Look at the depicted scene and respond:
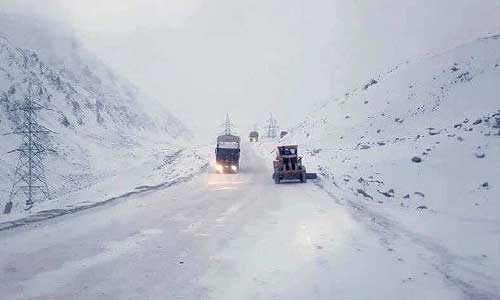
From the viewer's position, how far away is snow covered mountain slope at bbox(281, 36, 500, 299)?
1087 centimetres

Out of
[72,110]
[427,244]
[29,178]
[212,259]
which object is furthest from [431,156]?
[72,110]

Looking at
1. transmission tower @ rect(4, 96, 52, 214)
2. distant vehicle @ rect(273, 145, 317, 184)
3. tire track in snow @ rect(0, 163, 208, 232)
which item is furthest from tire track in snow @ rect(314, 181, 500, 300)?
transmission tower @ rect(4, 96, 52, 214)

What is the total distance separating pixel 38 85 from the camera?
6650cm

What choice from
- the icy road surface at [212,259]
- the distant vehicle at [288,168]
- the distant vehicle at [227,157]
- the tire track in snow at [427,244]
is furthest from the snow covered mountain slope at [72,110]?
the tire track in snow at [427,244]

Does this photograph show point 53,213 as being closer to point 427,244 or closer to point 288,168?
point 427,244

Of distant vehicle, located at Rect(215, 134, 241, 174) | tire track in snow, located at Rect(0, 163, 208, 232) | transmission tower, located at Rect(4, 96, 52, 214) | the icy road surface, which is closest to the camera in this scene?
the icy road surface

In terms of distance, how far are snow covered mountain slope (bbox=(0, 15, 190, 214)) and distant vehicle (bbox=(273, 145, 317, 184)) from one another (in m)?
21.2

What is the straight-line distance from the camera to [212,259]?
8273 mm

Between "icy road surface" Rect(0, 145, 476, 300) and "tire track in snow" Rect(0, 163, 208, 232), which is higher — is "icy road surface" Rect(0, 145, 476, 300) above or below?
below

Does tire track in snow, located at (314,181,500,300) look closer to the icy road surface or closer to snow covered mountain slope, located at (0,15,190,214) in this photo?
the icy road surface

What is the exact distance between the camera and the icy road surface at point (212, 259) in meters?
6.56

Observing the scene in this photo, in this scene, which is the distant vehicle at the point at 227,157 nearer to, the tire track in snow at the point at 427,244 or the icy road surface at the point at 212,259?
the tire track in snow at the point at 427,244

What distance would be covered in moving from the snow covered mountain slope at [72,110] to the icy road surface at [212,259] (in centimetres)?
2761

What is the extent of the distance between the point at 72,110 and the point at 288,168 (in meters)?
56.4
